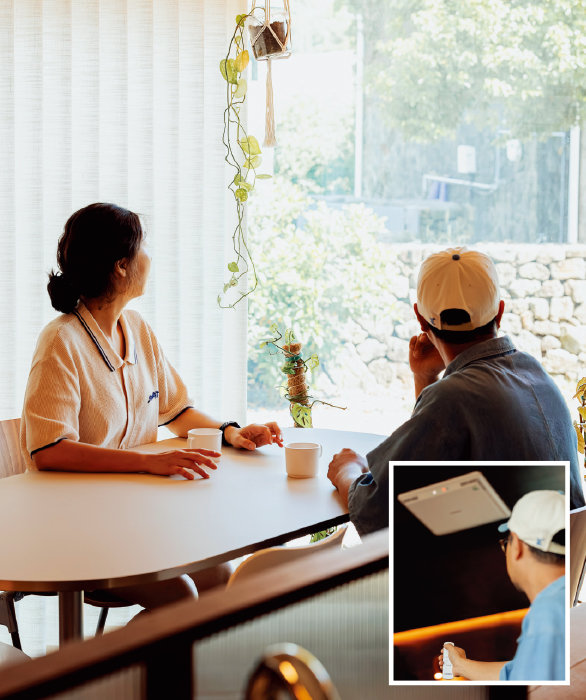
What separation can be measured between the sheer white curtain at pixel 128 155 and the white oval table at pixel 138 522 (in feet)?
3.76

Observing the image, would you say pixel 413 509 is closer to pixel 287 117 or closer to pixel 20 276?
pixel 20 276

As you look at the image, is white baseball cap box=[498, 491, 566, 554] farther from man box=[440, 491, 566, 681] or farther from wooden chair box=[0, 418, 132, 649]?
wooden chair box=[0, 418, 132, 649]

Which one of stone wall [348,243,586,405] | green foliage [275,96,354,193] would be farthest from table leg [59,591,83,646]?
green foliage [275,96,354,193]

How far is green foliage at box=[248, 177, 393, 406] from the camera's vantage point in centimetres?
490

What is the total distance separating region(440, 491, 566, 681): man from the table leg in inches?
45.9

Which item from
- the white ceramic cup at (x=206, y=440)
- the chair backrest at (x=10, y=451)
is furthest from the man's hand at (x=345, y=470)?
the chair backrest at (x=10, y=451)

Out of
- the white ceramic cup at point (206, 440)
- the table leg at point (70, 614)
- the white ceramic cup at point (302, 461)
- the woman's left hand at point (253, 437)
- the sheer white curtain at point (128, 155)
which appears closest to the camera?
the table leg at point (70, 614)

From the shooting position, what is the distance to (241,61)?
2.58 meters

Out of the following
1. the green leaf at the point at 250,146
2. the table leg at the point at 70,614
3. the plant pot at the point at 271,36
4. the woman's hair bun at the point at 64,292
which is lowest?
the table leg at the point at 70,614

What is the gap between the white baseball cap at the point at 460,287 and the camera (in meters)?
1.41

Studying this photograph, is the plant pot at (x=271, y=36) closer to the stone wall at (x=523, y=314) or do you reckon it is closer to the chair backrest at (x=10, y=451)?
the chair backrest at (x=10, y=451)

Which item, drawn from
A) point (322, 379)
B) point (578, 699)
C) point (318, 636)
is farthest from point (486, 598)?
point (322, 379)

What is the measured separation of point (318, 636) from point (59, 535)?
3.44 feet

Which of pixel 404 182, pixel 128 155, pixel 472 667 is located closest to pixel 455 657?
pixel 472 667
